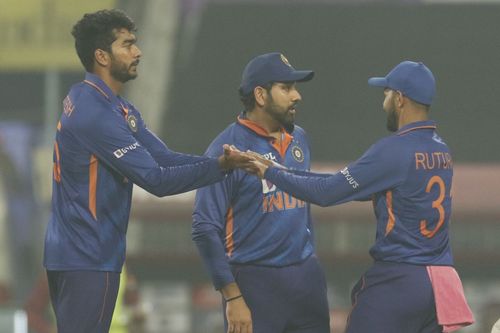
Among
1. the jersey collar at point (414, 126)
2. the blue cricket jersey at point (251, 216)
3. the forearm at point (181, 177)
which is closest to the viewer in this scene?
the forearm at point (181, 177)

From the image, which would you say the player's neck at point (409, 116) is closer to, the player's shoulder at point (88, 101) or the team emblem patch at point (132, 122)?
the team emblem patch at point (132, 122)

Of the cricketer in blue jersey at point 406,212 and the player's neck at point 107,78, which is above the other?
the player's neck at point 107,78

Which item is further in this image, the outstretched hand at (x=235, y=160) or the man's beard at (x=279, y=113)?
the man's beard at (x=279, y=113)

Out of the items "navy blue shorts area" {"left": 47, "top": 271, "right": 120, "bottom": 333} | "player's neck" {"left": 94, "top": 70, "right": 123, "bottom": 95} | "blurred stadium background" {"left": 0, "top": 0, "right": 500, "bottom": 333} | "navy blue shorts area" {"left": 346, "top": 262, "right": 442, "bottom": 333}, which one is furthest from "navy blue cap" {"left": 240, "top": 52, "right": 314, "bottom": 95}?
"blurred stadium background" {"left": 0, "top": 0, "right": 500, "bottom": 333}

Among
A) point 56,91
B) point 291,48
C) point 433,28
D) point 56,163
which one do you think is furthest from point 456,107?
point 56,163

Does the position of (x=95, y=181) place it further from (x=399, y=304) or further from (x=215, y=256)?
(x=399, y=304)

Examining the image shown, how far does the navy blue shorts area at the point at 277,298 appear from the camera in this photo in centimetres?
554

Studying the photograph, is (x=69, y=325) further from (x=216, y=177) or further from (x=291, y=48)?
(x=291, y=48)

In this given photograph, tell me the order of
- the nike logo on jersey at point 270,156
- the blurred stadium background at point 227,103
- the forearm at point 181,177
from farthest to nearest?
the blurred stadium background at point 227,103 → the nike logo on jersey at point 270,156 → the forearm at point 181,177

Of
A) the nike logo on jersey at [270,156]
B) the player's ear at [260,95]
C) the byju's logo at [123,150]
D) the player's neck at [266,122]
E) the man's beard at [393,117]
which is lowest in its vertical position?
the nike logo on jersey at [270,156]

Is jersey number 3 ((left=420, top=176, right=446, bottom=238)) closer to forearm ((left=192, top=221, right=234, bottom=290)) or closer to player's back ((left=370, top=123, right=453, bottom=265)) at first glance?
player's back ((left=370, top=123, right=453, bottom=265))

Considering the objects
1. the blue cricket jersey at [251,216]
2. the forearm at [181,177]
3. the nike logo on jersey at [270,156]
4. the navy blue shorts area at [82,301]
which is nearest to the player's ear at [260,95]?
the blue cricket jersey at [251,216]

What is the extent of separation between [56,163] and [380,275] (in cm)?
141

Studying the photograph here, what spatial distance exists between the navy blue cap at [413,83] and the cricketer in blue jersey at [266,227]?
16.5 inches
